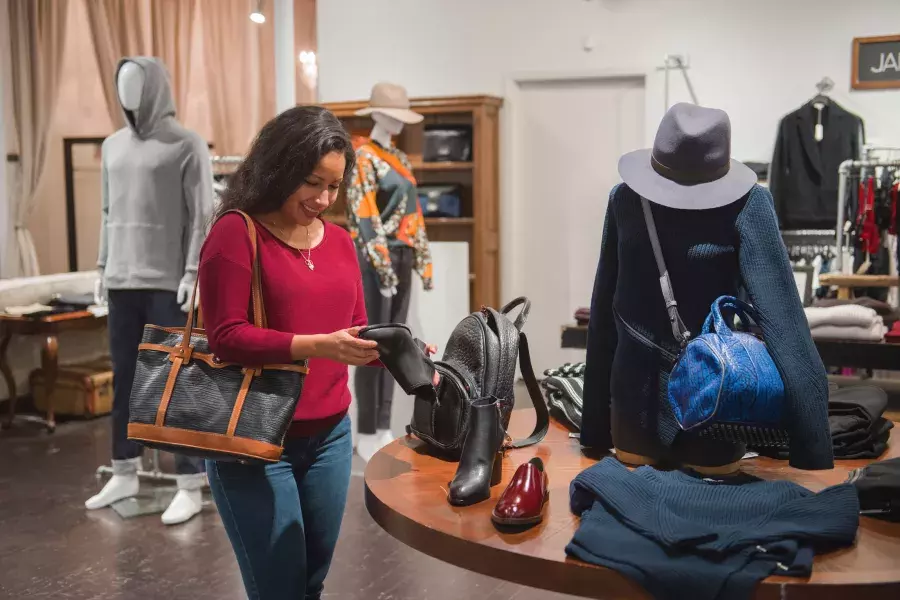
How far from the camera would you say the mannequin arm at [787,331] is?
1.53m

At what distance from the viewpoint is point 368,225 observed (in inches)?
177

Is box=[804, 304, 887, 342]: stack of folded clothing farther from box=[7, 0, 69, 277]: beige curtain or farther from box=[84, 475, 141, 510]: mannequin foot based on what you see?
box=[7, 0, 69, 277]: beige curtain

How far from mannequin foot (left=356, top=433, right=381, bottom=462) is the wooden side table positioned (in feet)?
6.79

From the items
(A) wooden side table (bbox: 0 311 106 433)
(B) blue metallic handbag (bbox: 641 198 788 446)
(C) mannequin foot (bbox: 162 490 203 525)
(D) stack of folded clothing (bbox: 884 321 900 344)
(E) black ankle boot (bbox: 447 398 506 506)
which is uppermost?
(B) blue metallic handbag (bbox: 641 198 788 446)

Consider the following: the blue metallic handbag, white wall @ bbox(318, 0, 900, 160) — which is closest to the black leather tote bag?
the blue metallic handbag

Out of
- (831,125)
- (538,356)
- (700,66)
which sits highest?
(700,66)

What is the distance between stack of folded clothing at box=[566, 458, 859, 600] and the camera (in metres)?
1.29

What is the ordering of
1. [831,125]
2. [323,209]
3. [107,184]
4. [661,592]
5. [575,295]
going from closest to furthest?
1. [661,592]
2. [323,209]
3. [107,184]
4. [831,125]
5. [575,295]

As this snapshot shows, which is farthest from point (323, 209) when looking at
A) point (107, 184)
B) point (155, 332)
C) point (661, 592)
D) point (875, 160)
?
point (875, 160)

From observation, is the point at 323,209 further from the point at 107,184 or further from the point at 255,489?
the point at 107,184

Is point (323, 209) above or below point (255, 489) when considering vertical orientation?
above

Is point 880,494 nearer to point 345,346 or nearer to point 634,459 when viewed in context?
point 634,459

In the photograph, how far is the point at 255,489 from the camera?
5.97 ft

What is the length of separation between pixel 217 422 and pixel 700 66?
5.51 metres
